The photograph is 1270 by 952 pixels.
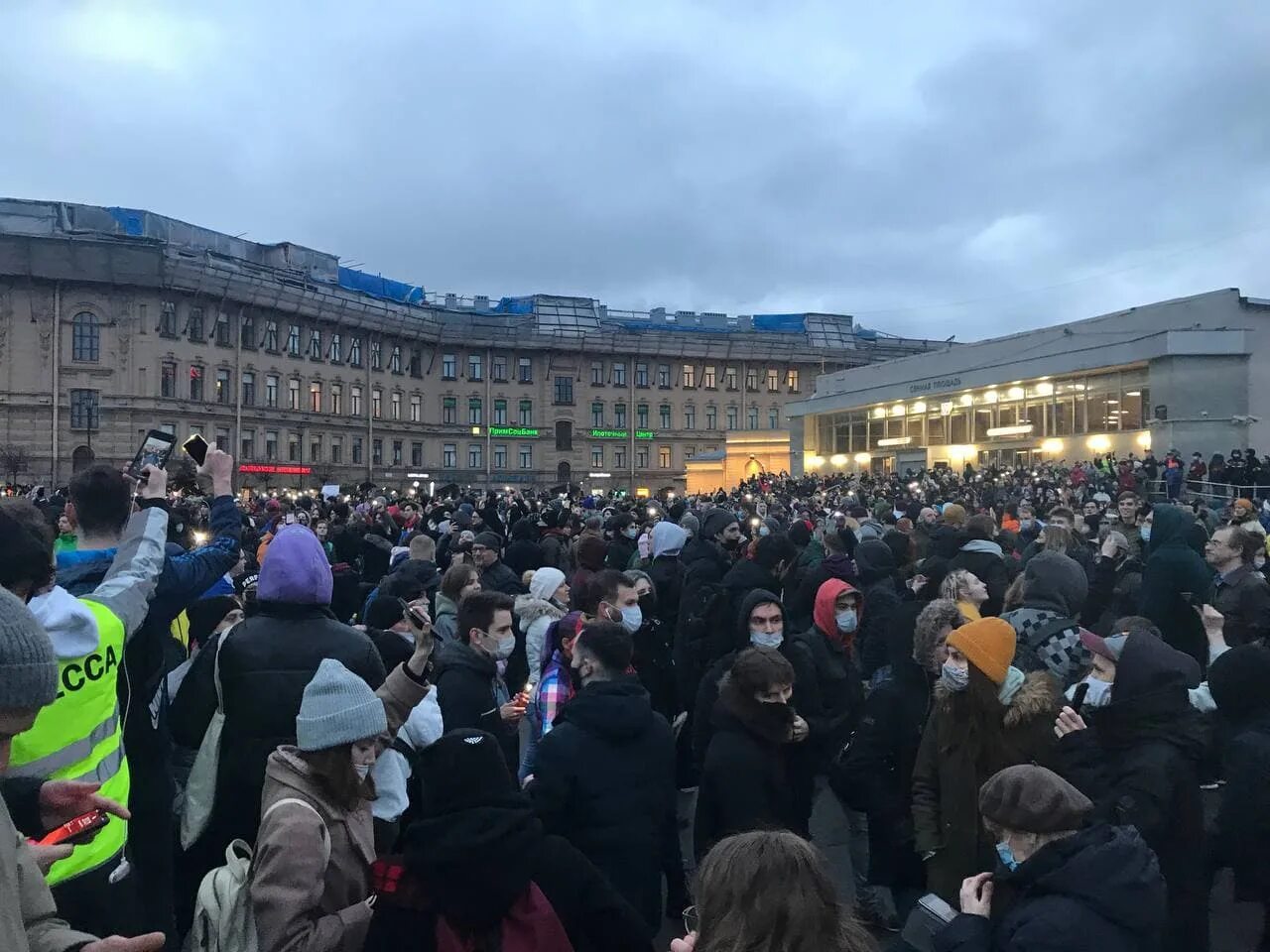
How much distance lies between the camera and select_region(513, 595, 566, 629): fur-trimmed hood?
6.74m

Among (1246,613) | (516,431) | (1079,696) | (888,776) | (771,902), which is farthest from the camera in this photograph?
(516,431)

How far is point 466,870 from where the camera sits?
99.7 inches

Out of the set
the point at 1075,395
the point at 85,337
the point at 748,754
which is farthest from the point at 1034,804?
the point at 85,337

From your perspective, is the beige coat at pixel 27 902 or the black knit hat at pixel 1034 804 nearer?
the beige coat at pixel 27 902

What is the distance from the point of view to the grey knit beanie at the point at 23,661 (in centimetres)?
196

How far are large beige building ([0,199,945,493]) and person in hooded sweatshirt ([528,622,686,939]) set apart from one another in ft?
150

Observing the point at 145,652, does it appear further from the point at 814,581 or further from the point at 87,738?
the point at 814,581

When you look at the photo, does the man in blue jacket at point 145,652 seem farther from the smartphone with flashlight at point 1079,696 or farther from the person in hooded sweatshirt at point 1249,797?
the person in hooded sweatshirt at point 1249,797

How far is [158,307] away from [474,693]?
157 ft

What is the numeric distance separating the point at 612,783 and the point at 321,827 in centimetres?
145

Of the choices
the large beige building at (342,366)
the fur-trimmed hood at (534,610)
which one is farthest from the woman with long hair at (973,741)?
the large beige building at (342,366)

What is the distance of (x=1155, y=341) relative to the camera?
102ft

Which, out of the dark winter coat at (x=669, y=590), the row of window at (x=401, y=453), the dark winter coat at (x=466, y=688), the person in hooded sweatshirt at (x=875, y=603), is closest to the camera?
the dark winter coat at (x=466, y=688)

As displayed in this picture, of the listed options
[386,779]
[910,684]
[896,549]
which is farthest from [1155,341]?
[386,779]
